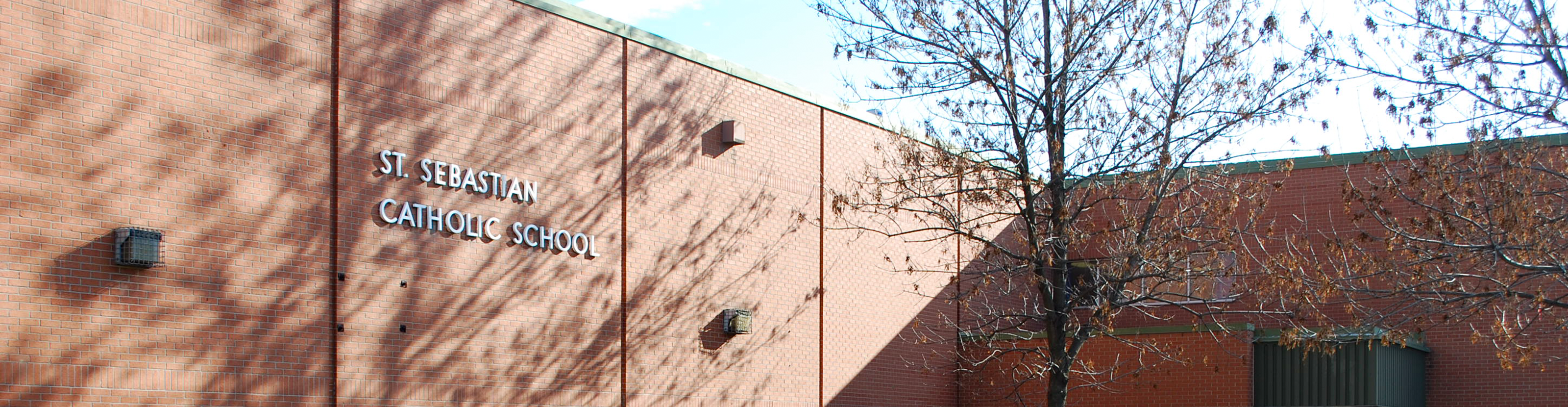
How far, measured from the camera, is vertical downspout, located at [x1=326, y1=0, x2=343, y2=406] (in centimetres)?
1523

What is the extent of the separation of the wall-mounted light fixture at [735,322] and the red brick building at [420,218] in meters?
0.14

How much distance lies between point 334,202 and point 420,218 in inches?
47.5

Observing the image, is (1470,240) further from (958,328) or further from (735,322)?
(958,328)

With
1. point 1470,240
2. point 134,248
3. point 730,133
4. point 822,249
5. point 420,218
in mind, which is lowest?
point 822,249

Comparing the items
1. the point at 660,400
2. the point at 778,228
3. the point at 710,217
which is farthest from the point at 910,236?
the point at 660,400

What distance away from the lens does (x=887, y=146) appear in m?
24.8

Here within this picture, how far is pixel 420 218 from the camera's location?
53.6 feet

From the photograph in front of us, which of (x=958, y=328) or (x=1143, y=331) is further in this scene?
(x=958, y=328)

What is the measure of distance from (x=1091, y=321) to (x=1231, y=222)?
950cm

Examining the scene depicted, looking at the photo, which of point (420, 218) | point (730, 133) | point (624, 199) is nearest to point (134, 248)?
point (420, 218)

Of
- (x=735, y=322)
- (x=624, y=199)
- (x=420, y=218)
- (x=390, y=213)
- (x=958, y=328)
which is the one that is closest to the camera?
(x=390, y=213)

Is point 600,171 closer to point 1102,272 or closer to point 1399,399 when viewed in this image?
point 1102,272

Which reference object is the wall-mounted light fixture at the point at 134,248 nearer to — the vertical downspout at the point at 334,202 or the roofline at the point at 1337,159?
the vertical downspout at the point at 334,202

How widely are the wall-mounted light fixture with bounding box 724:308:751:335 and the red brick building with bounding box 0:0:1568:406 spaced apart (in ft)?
0.47
